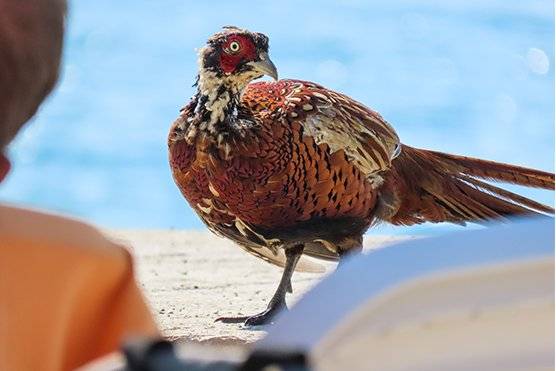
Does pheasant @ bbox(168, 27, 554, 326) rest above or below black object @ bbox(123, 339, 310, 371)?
below

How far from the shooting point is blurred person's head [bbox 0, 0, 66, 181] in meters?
1.04

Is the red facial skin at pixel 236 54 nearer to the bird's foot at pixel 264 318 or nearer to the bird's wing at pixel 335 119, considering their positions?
the bird's wing at pixel 335 119

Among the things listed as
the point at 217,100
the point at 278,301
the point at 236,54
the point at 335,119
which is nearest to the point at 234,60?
the point at 236,54

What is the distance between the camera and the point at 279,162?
3.64 metres

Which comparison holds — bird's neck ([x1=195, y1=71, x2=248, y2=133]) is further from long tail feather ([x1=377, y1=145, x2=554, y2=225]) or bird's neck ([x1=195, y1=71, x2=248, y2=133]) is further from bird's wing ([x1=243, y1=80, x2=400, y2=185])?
long tail feather ([x1=377, y1=145, x2=554, y2=225])

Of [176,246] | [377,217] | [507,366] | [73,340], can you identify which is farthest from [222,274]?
[507,366]

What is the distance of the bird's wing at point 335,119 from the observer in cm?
377

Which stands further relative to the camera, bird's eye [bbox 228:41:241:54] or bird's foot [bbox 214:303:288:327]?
bird's foot [bbox 214:303:288:327]

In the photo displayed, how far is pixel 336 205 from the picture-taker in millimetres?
3812

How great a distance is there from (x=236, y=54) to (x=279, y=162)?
44 cm

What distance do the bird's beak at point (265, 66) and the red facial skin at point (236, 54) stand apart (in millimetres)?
22

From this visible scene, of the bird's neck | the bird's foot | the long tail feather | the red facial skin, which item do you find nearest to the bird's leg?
the bird's foot

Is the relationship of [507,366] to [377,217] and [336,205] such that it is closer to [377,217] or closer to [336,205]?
[336,205]

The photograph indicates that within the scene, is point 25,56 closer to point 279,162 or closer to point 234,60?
point 279,162
